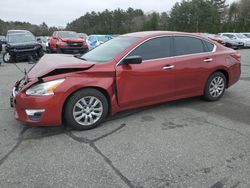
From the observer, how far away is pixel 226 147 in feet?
11.3

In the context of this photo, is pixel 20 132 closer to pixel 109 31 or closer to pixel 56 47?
pixel 56 47

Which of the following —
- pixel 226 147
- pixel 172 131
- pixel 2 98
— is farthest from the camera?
pixel 2 98

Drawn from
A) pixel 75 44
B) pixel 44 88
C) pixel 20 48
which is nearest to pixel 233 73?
pixel 44 88

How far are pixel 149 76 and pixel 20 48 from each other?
10459 millimetres

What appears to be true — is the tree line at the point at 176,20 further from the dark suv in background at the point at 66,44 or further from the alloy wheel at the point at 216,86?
the alloy wheel at the point at 216,86

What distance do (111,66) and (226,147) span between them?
83.1 inches

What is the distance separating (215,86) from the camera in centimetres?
546

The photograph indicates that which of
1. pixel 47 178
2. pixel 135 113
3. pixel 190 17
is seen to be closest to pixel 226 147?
pixel 135 113

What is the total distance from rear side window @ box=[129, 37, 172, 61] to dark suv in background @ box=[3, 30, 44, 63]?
10.2 meters

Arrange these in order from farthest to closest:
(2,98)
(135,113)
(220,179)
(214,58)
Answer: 1. (2,98)
2. (214,58)
3. (135,113)
4. (220,179)

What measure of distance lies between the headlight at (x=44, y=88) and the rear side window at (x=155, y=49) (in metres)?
1.39

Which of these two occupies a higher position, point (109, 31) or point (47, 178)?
point (109, 31)

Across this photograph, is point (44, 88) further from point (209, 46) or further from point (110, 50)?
point (209, 46)

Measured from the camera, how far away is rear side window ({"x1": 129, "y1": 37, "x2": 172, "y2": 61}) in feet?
14.7
